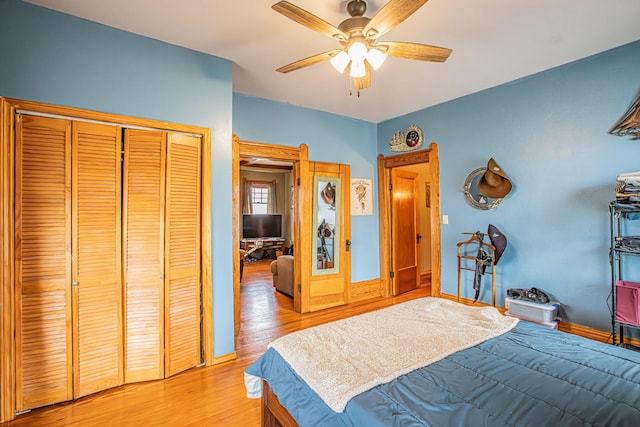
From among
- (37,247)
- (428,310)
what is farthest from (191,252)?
(428,310)

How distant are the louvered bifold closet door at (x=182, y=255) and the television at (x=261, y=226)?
627 centimetres

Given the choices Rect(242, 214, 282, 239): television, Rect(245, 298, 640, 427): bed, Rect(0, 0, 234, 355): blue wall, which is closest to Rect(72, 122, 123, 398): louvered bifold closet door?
Rect(0, 0, 234, 355): blue wall

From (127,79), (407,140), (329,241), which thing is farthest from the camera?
(407,140)

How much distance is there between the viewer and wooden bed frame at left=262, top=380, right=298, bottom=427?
156 centimetres

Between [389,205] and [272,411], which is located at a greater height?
[389,205]

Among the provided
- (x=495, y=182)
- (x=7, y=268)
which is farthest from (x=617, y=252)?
(x=7, y=268)

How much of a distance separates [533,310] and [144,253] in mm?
3683

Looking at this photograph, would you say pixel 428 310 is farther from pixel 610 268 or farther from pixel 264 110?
pixel 264 110

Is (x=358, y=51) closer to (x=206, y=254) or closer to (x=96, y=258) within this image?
(x=206, y=254)

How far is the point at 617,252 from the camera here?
2637mm

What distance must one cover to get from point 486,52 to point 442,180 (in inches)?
68.4

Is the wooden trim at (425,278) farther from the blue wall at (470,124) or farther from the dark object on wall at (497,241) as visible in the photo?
the dark object on wall at (497,241)

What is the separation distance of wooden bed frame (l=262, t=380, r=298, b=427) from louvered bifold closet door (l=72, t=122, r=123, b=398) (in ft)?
4.51

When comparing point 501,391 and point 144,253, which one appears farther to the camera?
point 144,253
